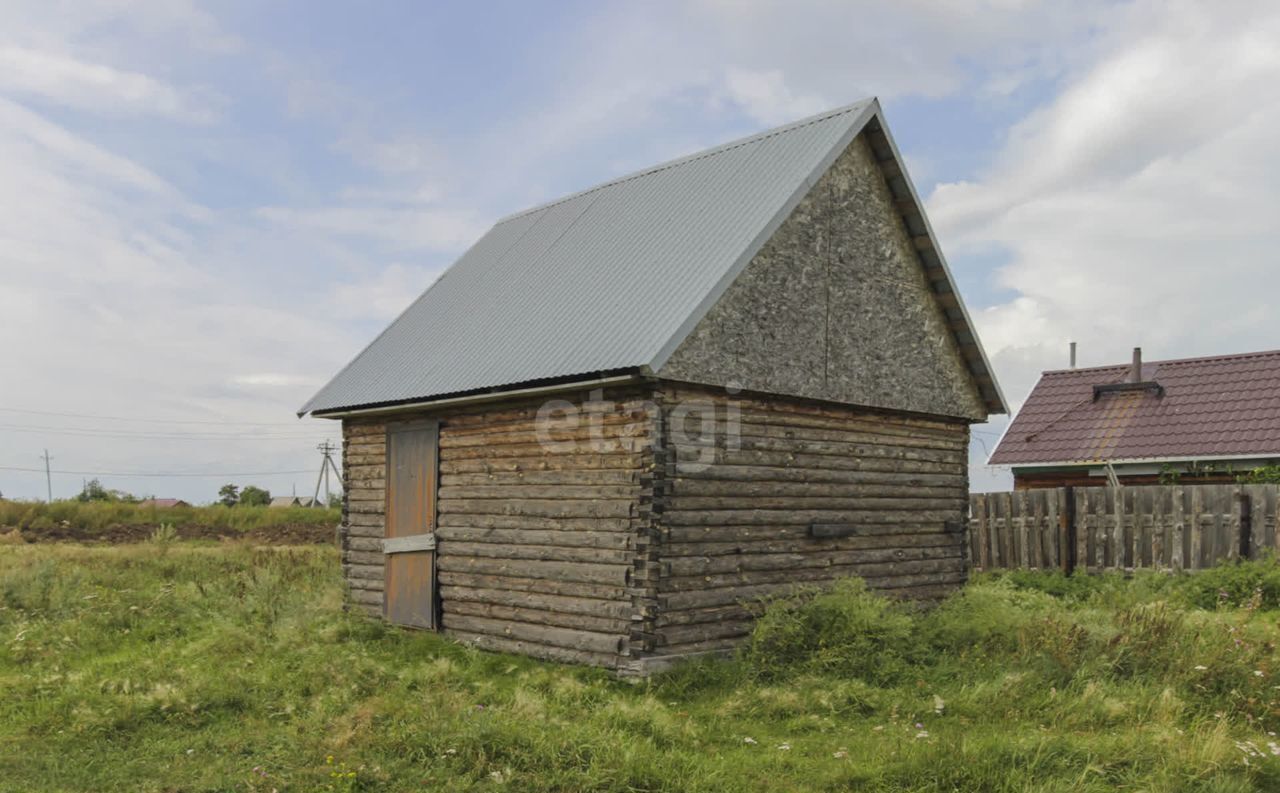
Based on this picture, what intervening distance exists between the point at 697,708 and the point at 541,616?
302cm

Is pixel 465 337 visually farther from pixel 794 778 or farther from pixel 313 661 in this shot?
pixel 794 778

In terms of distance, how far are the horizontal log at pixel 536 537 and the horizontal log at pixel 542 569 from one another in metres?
0.22

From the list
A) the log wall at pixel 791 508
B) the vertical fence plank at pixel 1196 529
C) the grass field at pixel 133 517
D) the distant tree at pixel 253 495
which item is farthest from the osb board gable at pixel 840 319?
the distant tree at pixel 253 495

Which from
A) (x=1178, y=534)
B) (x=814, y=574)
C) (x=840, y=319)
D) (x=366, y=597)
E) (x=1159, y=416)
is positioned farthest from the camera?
(x=1159, y=416)

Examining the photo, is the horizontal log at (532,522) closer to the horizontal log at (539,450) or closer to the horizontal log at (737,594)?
the horizontal log at (539,450)

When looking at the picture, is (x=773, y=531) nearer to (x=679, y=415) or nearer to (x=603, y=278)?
(x=679, y=415)

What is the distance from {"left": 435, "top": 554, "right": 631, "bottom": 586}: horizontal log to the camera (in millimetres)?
11727

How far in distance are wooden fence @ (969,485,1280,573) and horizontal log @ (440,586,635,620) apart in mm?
A: 10280

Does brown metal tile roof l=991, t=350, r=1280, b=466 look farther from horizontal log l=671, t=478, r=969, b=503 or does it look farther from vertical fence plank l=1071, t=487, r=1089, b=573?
horizontal log l=671, t=478, r=969, b=503

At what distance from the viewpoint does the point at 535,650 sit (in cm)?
1264

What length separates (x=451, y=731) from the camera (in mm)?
8812

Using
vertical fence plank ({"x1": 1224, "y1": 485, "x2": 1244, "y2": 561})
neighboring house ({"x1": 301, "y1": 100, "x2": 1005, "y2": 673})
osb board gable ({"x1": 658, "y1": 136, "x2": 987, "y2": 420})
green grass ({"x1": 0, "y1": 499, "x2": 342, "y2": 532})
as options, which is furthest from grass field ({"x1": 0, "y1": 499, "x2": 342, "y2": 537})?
vertical fence plank ({"x1": 1224, "y1": 485, "x2": 1244, "y2": 561})

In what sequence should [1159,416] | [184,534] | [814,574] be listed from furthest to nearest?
[184,534], [1159,416], [814,574]

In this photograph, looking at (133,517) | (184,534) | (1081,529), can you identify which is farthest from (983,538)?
(133,517)
